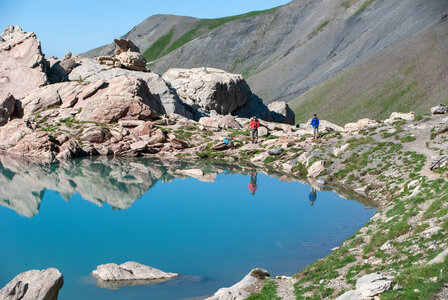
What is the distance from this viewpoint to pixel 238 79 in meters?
79.9

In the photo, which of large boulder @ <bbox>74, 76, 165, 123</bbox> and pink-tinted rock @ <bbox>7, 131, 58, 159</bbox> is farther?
large boulder @ <bbox>74, 76, 165, 123</bbox>

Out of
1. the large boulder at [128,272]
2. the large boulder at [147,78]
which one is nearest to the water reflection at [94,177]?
the large boulder at [128,272]

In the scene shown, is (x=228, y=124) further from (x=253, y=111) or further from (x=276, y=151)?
(x=253, y=111)

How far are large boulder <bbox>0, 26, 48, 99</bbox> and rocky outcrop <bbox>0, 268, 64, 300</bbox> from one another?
52.7 metres

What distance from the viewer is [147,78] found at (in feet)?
228

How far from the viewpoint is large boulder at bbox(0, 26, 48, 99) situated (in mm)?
65375

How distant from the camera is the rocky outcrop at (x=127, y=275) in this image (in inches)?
707

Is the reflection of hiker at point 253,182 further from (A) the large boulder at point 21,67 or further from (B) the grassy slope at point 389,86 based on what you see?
(B) the grassy slope at point 389,86

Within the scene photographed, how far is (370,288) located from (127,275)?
9.73 meters

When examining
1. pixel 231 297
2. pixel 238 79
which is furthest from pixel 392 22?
pixel 231 297

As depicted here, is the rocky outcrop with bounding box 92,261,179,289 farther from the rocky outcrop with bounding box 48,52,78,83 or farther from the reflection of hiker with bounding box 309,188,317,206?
the rocky outcrop with bounding box 48,52,78,83

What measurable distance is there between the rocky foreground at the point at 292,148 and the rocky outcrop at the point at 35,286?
22.4 ft

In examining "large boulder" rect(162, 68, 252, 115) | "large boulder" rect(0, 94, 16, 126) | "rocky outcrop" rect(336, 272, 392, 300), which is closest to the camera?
"rocky outcrop" rect(336, 272, 392, 300)

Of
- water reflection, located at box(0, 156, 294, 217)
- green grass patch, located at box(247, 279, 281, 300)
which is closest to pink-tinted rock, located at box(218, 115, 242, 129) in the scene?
water reflection, located at box(0, 156, 294, 217)
